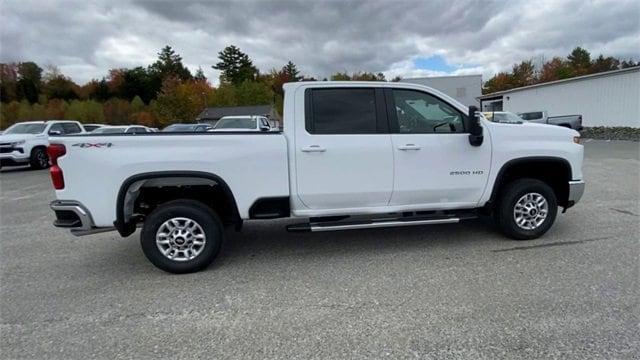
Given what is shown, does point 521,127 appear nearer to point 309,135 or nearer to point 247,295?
point 309,135

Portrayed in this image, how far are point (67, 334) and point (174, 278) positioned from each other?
114cm

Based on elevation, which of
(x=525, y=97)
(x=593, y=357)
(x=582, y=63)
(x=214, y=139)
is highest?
(x=582, y=63)

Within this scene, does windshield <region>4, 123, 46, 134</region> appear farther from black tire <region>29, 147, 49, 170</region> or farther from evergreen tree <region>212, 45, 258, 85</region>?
evergreen tree <region>212, 45, 258, 85</region>

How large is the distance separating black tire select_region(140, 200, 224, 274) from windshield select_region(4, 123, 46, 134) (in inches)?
580

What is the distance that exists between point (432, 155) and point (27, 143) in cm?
1600

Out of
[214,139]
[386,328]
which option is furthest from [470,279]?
[214,139]

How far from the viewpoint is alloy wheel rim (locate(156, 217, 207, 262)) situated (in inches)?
161

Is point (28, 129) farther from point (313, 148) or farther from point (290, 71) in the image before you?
point (290, 71)

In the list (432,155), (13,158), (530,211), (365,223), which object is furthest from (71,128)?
(530,211)

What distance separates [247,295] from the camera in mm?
3639

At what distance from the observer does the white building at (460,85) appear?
26531 mm

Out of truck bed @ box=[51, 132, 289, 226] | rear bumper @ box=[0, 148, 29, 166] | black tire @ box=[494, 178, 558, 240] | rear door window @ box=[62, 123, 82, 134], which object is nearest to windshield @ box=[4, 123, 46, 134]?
rear door window @ box=[62, 123, 82, 134]

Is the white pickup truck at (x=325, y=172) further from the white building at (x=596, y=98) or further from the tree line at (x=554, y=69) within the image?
the tree line at (x=554, y=69)

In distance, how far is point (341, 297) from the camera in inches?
Result: 139
